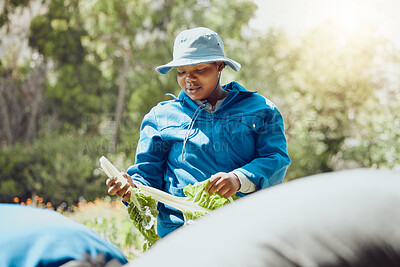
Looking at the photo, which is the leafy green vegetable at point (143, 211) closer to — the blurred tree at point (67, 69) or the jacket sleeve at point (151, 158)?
the jacket sleeve at point (151, 158)

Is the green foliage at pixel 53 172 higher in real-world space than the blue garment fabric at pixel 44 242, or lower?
lower

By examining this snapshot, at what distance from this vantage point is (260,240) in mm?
774

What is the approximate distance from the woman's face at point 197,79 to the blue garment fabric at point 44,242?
1.56m

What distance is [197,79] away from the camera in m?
2.52

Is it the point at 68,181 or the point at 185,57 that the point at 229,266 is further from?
Answer: the point at 68,181

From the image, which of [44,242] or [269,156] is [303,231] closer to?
[44,242]

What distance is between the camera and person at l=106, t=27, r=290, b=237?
244cm

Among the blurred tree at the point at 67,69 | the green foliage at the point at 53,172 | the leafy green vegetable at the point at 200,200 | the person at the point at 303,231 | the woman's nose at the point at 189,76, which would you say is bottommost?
the green foliage at the point at 53,172

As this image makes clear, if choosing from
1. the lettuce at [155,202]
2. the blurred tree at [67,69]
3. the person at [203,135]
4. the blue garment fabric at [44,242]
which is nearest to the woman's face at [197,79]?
the person at [203,135]

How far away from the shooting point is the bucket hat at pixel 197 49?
2.46 m

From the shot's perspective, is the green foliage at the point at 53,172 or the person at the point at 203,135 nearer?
the person at the point at 203,135

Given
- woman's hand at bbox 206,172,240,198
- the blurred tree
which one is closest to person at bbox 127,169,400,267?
woman's hand at bbox 206,172,240,198

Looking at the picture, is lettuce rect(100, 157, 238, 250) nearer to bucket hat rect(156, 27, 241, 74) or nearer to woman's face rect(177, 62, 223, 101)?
woman's face rect(177, 62, 223, 101)

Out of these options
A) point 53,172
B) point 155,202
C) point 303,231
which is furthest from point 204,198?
point 53,172
